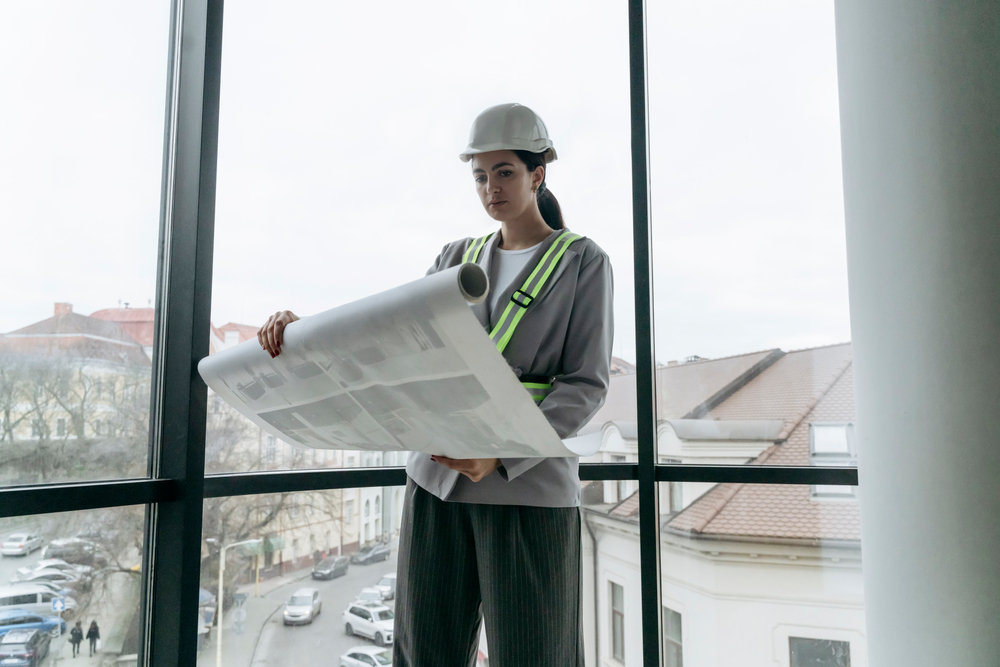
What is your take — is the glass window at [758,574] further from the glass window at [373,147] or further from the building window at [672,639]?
the glass window at [373,147]

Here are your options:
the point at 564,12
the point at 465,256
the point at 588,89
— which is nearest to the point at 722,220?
the point at 588,89

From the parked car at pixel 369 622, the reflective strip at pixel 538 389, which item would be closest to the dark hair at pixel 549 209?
the reflective strip at pixel 538 389

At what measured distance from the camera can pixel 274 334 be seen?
3.36 ft

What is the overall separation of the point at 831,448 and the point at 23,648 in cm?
200

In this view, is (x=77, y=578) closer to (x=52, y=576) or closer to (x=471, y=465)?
(x=52, y=576)

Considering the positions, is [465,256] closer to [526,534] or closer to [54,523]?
[526,534]

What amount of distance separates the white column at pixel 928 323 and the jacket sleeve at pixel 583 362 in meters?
0.60

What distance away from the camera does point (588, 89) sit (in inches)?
84.1

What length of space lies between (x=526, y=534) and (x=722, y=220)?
1.27 meters

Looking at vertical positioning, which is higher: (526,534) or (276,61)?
(276,61)

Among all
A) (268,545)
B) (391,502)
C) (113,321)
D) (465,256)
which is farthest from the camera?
(391,502)

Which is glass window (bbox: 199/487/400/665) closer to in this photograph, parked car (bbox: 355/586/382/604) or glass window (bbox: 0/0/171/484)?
parked car (bbox: 355/586/382/604)

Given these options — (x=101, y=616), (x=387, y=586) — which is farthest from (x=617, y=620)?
(x=101, y=616)

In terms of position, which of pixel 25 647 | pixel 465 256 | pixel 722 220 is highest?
pixel 722 220
